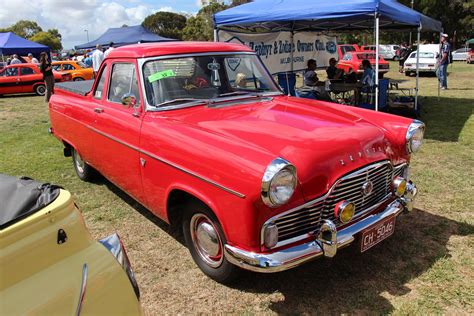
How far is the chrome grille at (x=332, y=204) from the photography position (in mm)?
2559

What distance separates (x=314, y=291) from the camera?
2936 mm

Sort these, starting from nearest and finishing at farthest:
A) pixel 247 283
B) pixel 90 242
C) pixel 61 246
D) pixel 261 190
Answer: pixel 61 246, pixel 90 242, pixel 261 190, pixel 247 283

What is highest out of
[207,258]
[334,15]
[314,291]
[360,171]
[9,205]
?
[334,15]

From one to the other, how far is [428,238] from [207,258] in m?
2.06

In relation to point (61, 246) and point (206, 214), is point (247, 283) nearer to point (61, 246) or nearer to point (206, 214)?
point (206, 214)

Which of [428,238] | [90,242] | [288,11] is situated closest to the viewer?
[90,242]

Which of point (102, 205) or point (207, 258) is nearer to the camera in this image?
point (207, 258)

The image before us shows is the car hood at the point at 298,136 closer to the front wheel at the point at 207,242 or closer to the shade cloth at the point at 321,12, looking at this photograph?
the front wheel at the point at 207,242

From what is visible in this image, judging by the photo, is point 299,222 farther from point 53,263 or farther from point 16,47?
point 16,47

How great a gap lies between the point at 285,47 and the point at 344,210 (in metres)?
9.62

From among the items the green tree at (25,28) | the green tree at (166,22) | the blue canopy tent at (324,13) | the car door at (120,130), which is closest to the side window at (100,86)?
the car door at (120,130)

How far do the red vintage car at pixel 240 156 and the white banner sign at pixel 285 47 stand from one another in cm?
607

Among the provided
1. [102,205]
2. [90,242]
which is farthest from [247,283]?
[102,205]

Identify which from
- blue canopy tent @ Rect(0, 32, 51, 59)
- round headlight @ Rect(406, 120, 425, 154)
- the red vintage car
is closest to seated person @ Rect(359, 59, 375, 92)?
the red vintage car
